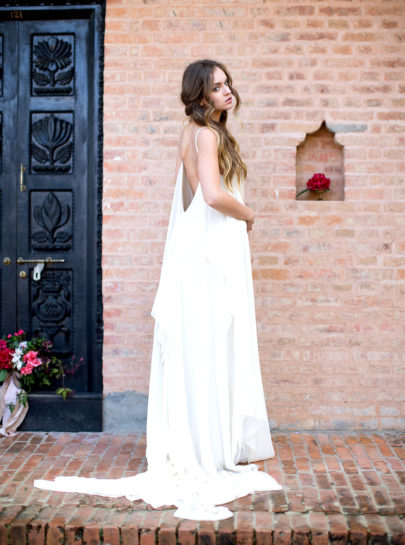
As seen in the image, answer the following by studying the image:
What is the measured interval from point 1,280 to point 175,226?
5.90ft

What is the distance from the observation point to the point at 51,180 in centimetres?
419

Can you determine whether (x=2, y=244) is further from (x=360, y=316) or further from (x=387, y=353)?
(x=387, y=353)

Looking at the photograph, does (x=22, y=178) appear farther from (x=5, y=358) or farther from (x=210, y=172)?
(x=210, y=172)

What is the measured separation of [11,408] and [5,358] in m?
0.37

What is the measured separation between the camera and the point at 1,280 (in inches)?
165

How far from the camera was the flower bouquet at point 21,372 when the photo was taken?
12.9 feet

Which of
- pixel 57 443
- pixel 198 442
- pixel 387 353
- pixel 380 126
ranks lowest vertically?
pixel 57 443

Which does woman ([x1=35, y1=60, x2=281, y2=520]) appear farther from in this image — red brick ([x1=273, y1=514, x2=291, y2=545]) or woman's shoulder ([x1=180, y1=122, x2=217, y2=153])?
red brick ([x1=273, y1=514, x2=291, y2=545])

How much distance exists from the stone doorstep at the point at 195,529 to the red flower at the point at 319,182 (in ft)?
7.39

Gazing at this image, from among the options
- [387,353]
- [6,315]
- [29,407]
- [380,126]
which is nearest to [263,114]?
[380,126]

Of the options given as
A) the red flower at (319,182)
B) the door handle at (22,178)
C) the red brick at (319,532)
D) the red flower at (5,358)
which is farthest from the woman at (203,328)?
the door handle at (22,178)

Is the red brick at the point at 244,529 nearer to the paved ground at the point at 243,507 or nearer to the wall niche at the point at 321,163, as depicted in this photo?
the paved ground at the point at 243,507

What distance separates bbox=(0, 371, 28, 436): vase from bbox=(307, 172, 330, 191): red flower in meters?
2.65

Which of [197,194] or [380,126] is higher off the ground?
[380,126]
